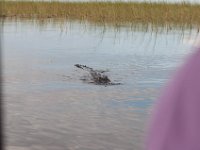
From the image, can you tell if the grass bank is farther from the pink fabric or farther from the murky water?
the pink fabric

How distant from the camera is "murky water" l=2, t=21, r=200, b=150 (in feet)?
18.6

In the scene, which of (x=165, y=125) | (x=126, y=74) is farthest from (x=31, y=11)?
(x=165, y=125)

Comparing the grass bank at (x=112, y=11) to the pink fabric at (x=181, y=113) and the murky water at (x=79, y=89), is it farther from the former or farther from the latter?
the pink fabric at (x=181, y=113)

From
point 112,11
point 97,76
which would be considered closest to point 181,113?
point 97,76

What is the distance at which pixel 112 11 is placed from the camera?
2278cm

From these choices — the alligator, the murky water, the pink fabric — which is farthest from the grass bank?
the pink fabric

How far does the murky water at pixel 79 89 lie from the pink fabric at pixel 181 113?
75cm

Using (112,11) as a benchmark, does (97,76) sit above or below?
below

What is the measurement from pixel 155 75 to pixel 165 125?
939cm

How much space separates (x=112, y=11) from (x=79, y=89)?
14889 mm

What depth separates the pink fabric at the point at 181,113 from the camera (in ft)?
1.60

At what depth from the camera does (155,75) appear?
9.84 meters

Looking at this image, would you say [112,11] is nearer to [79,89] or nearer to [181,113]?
[79,89]

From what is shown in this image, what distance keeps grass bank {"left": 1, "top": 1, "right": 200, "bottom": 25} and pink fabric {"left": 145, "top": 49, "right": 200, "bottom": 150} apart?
20704 mm
